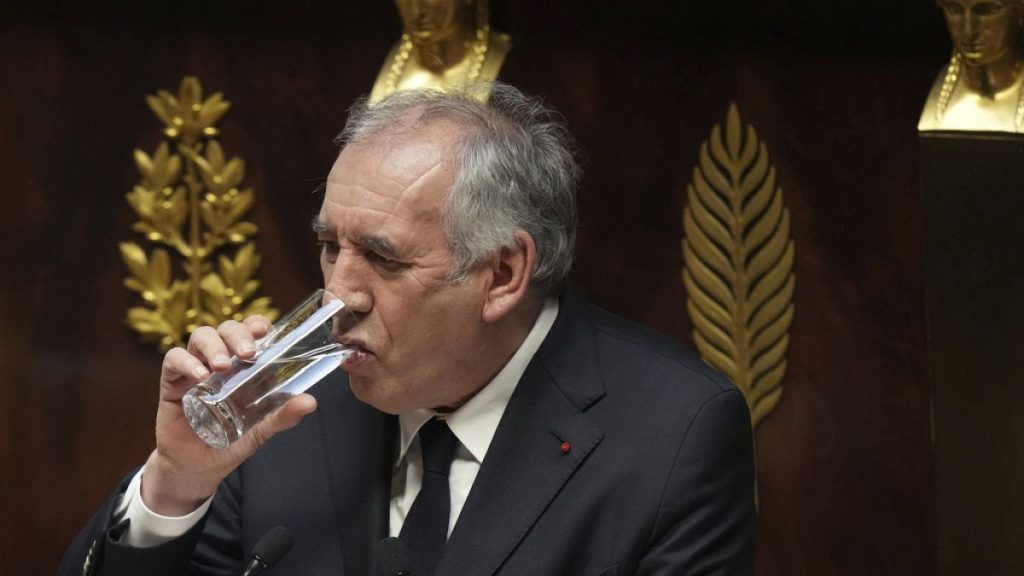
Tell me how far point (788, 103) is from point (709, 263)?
344mm

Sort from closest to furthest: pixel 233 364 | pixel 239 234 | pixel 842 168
Result: pixel 233 364, pixel 842 168, pixel 239 234

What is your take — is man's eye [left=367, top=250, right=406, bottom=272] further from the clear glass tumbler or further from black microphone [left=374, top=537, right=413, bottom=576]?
black microphone [left=374, top=537, right=413, bottom=576]

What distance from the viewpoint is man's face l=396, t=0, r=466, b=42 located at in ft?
10.6

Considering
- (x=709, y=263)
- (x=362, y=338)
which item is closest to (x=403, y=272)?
(x=362, y=338)

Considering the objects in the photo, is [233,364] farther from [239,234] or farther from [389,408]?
[239,234]

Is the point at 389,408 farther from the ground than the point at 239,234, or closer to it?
closer to it

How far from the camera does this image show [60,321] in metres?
3.71

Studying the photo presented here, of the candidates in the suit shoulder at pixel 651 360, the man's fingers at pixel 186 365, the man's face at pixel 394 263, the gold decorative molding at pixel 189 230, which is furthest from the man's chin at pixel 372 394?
the gold decorative molding at pixel 189 230

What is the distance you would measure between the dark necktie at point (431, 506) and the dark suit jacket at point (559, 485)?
55mm

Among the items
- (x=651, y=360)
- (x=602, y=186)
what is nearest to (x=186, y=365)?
(x=651, y=360)

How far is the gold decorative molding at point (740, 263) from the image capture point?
129 inches

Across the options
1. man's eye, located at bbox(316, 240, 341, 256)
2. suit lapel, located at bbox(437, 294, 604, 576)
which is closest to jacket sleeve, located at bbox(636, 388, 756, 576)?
suit lapel, located at bbox(437, 294, 604, 576)

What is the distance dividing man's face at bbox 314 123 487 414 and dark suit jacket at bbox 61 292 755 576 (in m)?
0.21

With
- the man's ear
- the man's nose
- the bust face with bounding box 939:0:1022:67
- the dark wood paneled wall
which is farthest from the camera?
the dark wood paneled wall
